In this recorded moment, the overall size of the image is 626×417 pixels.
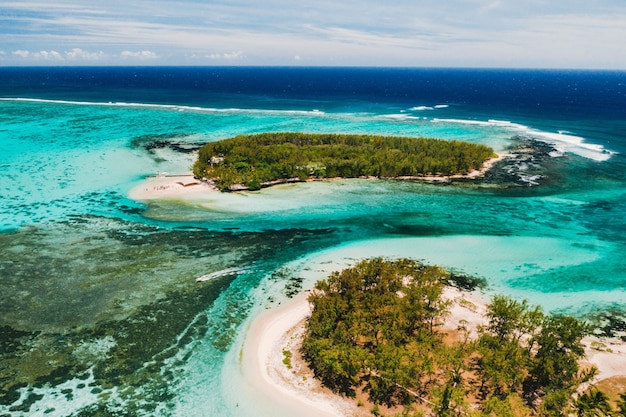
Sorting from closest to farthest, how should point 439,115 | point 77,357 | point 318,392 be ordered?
point 318,392 < point 77,357 < point 439,115

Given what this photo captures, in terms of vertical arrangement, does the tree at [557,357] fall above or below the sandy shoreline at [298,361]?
above

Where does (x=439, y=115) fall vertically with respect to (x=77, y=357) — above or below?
above

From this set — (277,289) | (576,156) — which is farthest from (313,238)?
(576,156)

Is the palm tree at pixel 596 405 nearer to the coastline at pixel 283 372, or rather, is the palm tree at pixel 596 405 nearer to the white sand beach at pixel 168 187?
the coastline at pixel 283 372

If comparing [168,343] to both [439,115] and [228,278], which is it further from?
[439,115]

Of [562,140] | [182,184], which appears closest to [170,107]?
[182,184]

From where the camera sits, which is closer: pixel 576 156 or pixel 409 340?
pixel 409 340

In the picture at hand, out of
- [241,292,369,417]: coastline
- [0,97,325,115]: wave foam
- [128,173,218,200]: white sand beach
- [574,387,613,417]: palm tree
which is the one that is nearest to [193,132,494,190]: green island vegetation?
[128,173,218,200]: white sand beach

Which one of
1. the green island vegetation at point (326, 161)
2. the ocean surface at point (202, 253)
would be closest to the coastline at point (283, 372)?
the ocean surface at point (202, 253)

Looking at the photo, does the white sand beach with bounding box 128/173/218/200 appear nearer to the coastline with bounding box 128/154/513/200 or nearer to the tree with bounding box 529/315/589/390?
the coastline with bounding box 128/154/513/200
